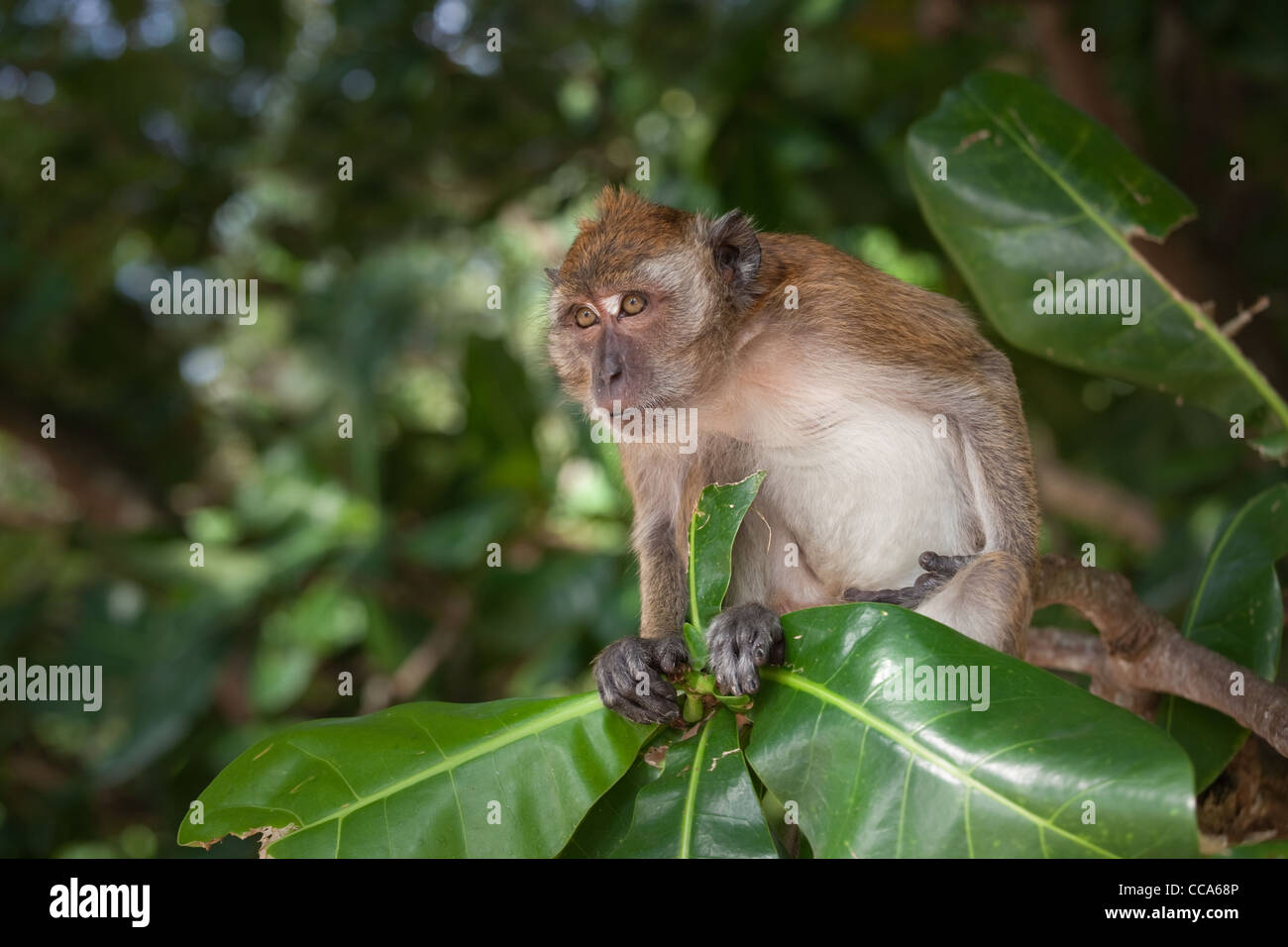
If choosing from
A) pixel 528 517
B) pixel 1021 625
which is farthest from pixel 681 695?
pixel 528 517

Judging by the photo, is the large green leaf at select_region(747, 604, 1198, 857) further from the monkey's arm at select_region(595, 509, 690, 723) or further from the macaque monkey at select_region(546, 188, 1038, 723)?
the macaque monkey at select_region(546, 188, 1038, 723)

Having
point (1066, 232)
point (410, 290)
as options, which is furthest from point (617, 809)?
point (410, 290)

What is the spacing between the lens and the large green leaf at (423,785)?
2406mm

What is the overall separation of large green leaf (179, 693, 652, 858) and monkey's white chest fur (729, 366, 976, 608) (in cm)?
133

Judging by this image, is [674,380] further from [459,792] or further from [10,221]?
[10,221]

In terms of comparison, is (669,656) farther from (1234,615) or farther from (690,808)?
(1234,615)

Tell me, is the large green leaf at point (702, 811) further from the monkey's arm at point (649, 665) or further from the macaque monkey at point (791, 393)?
the macaque monkey at point (791, 393)

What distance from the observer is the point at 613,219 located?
3855 mm

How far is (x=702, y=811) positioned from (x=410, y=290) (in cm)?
536

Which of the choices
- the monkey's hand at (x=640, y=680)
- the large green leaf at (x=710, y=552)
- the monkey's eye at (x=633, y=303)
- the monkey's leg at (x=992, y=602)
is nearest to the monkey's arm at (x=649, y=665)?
the monkey's hand at (x=640, y=680)

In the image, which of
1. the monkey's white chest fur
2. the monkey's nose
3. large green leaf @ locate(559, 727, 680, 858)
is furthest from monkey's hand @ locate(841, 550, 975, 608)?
the monkey's nose

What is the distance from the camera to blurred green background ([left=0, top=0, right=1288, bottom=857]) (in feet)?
17.3

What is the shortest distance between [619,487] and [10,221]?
12.4 feet

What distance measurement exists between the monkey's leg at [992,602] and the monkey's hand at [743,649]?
1.68 feet
